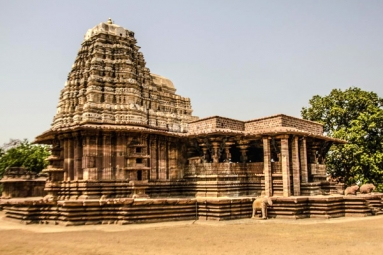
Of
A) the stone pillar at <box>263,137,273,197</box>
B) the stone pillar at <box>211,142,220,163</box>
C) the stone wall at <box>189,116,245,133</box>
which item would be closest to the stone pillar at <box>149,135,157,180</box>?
the stone wall at <box>189,116,245,133</box>

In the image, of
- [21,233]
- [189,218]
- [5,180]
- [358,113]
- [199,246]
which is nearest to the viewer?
[199,246]

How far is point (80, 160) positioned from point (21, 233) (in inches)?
216

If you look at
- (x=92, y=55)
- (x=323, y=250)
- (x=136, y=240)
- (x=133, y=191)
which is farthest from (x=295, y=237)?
(x=92, y=55)

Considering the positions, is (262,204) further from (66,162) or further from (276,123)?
(66,162)

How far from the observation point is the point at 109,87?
2047 centimetres

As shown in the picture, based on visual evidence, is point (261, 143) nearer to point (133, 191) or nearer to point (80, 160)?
point (133, 191)

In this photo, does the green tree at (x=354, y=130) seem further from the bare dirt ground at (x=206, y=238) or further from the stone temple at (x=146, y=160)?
the bare dirt ground at (x=206, y=238)

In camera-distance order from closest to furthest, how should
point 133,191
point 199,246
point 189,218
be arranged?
1. point 199,246
2. point 189,218
3. point 133,191

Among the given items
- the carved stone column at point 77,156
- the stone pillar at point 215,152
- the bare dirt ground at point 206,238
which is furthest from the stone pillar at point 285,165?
the carved stone column at point 77,156

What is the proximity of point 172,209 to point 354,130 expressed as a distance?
57.7ft

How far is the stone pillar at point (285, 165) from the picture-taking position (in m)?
18.4

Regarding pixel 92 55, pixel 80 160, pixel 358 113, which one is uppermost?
pixel 92 55

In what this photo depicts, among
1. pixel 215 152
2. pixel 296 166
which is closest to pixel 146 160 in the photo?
pixel 215 152

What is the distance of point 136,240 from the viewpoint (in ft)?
37.6
